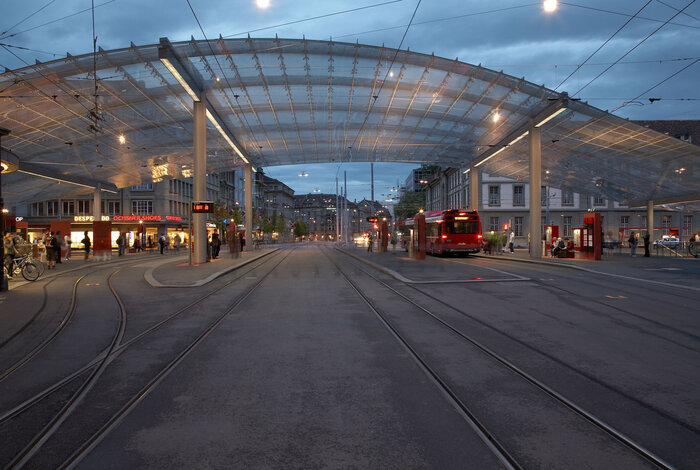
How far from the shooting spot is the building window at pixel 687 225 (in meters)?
60.4

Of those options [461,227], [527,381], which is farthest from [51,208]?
[527,381]

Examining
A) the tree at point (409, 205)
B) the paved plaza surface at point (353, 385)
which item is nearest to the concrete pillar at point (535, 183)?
the paved plaza surface at point (353, 385)

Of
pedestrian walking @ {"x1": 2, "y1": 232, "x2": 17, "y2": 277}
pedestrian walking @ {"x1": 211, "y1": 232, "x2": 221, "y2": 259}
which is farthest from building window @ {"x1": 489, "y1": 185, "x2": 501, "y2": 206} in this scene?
pedestrian walking @ {"x1": 2, "y1": 232, "x2": 17, "y2": 277}

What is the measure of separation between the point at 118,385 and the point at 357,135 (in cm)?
3618

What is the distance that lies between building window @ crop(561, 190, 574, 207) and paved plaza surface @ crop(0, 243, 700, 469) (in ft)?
180

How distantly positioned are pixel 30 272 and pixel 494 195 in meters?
53.9

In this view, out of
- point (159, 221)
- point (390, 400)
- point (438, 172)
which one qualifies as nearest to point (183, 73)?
point (390, 400)

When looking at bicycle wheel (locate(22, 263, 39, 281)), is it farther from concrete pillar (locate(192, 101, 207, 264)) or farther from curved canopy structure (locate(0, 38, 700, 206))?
concrete pillar (locate(192, 101, 207, 264))

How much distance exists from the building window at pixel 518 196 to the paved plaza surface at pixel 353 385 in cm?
5248

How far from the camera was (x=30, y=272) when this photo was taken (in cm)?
1709

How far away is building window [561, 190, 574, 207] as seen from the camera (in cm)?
6047

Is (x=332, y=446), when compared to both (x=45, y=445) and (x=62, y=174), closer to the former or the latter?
(x=45, y=445)

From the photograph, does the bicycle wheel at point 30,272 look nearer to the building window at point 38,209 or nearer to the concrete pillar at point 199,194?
the concrete pillar at point 199,194

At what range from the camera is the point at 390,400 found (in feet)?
14.6
